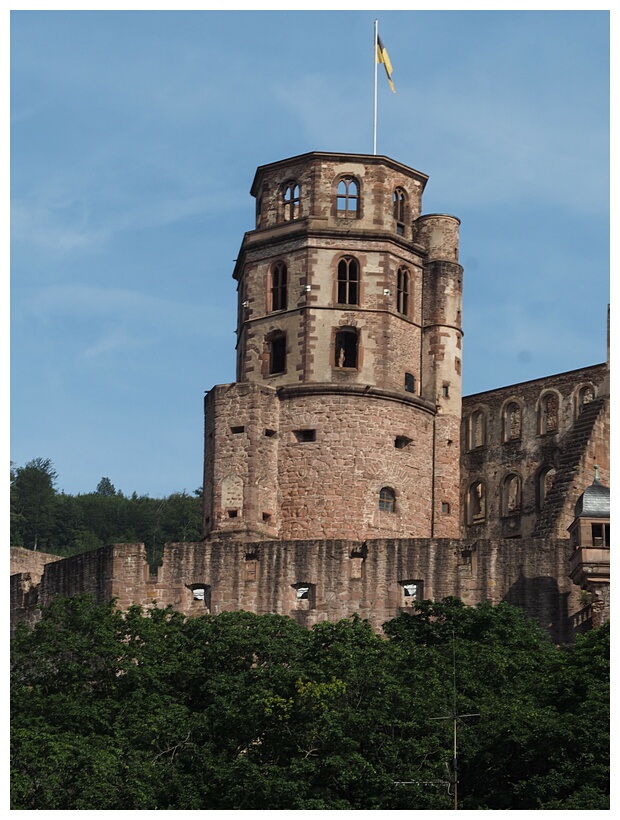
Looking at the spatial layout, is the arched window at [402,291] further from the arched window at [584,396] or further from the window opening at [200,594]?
the window opening at [200,594]

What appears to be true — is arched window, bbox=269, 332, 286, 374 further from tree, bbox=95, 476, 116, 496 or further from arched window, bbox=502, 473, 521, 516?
tree, bbox=95, 476, 116, 496

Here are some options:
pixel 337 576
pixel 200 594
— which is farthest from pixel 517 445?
pixel 200 594

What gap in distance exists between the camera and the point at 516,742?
50.9m

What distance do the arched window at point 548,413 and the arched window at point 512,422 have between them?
85 cm

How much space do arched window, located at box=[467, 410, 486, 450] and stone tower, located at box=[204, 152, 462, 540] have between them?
392 cm

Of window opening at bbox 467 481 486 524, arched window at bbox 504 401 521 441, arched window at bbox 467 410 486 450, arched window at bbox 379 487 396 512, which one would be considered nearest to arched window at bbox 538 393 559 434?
arched window at bbox 504 401 521 441

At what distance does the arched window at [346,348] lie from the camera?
7081 centimetres

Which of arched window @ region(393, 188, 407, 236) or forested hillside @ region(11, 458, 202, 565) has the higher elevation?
arched window @ region(393, 188, 407, 236)

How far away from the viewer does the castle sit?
64.5 meters

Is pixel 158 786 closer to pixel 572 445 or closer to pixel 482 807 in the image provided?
pixel 482 807

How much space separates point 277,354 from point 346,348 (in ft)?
7.12

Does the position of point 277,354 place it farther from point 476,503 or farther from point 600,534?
point 600,534

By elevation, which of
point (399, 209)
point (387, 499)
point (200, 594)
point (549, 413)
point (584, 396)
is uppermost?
point (399, 209)

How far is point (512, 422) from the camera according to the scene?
76750 mm
